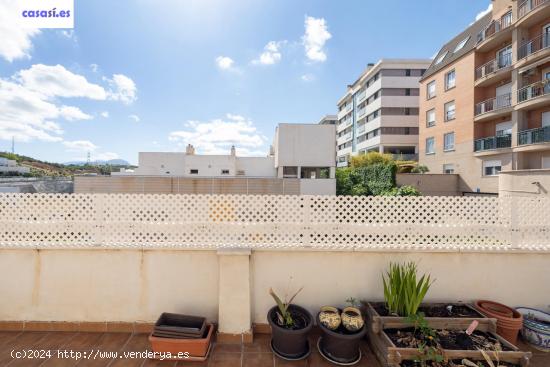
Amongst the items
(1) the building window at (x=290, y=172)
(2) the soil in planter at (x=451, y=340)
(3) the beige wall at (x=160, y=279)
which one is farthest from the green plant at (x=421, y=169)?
(2) the soil in planter at (x=451, y=340)

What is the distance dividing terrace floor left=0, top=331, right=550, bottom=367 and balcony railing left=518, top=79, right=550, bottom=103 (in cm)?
1503

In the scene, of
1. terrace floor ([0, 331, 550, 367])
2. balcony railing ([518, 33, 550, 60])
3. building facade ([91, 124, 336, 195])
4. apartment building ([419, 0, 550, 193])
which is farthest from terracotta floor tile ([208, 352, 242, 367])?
balcony railing ([518, 33, 550, 60])

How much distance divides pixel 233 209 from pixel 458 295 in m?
3.37

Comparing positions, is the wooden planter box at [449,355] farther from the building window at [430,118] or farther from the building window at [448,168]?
the building window at [430,118]

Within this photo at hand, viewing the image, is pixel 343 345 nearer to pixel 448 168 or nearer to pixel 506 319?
pixel 506 319

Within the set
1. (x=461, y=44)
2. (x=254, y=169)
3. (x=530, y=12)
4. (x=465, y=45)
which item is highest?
(x=461, y=44)

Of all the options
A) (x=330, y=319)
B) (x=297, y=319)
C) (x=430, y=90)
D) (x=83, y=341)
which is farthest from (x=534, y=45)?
(x=83, y=341)

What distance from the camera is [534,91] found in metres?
12.1

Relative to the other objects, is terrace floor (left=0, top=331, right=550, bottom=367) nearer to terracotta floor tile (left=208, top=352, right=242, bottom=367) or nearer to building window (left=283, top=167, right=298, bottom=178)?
terracotta floor tile (left=208, top=352, right=242, bottom=367)

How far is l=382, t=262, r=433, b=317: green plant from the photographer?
9.39 feet

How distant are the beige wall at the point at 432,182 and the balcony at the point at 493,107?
4223mm

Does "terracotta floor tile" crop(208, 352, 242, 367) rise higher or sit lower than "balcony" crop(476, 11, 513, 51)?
lower

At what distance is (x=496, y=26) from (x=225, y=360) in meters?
21.5

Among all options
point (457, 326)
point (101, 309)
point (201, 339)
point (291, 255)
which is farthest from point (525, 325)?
point (101, 309)
